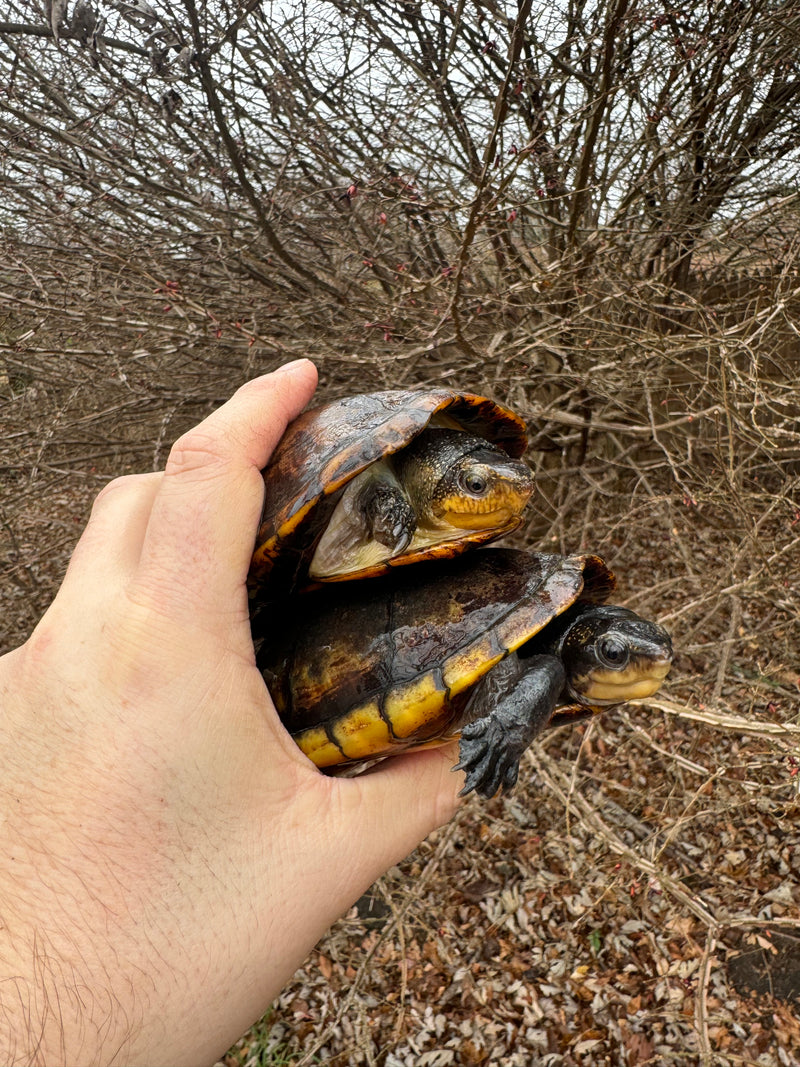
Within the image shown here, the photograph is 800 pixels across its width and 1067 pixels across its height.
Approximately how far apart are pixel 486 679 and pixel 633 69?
3.22 meters

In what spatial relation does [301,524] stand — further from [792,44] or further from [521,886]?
[792,44]

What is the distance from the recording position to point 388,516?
4.95 ft

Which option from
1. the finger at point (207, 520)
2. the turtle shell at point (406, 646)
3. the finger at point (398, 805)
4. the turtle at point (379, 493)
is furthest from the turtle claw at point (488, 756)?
the finger at point (207, 520)

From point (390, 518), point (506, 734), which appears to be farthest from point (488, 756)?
point (390, 518)

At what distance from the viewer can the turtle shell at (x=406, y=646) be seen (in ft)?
4.71

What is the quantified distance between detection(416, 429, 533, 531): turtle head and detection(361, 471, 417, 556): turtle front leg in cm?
4

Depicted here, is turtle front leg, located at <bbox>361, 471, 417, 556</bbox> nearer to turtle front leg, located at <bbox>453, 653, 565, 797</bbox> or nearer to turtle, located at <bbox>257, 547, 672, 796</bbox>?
turtle, located at <bbox>257, 547, 672, 796</bbox>

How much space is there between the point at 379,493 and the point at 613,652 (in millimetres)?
588

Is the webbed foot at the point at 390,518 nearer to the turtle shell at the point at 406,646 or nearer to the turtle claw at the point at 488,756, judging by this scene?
the turtle shell at the point at 406,646

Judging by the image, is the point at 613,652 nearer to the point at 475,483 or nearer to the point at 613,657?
the point at 613,657

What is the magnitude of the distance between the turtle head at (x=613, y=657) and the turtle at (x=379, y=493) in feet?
0.93

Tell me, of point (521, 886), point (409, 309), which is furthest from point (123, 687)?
point (521, 886)

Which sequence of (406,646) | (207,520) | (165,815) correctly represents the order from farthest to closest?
(406,646) < (207,520) < (165,815)

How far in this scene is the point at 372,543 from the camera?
4.99ft
